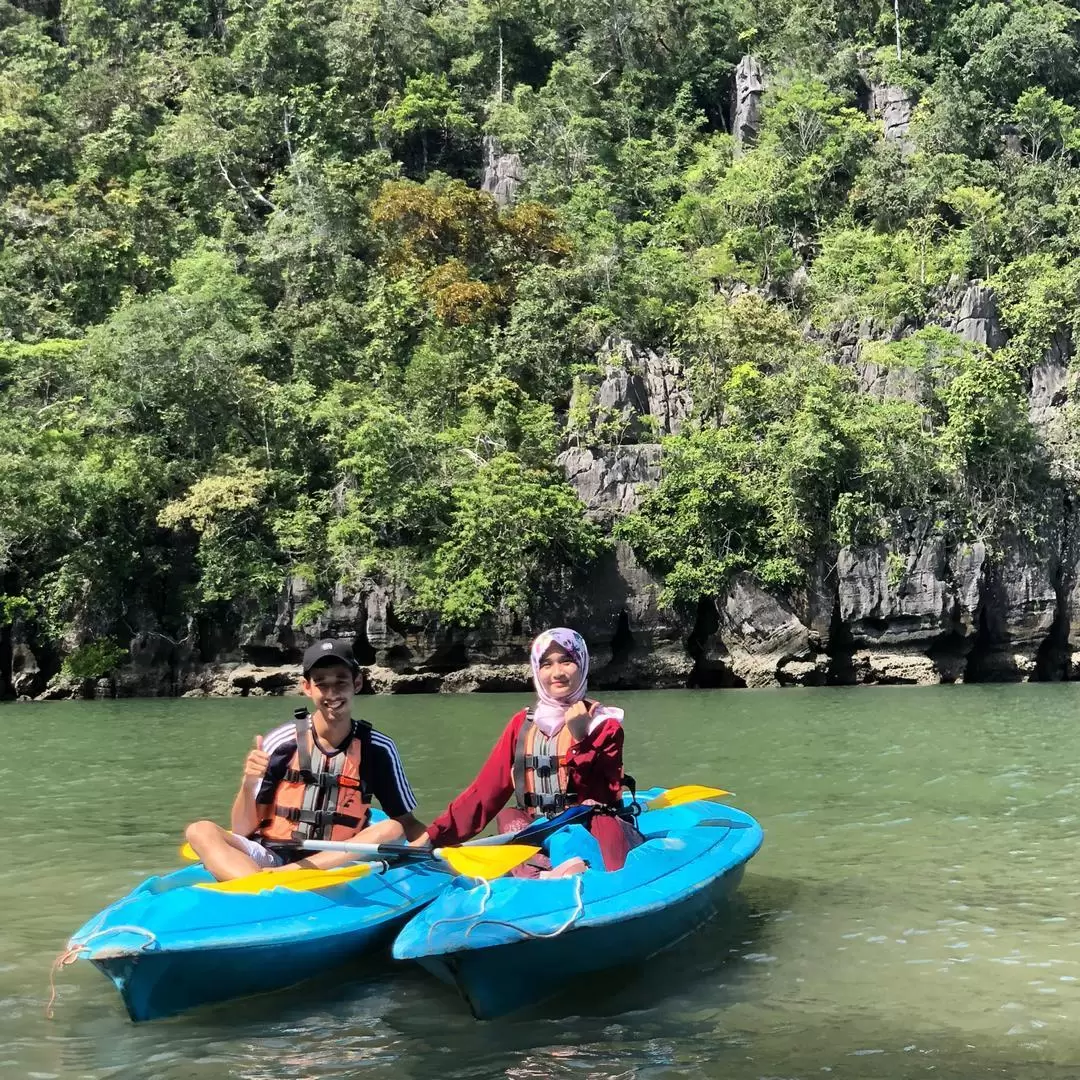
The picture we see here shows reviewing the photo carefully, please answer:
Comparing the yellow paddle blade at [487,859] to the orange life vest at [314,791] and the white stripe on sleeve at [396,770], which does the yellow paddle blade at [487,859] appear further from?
the orange life vest at [314,791]

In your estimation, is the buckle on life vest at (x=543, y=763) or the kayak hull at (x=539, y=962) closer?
the kayak hull at (x=539, y=962)

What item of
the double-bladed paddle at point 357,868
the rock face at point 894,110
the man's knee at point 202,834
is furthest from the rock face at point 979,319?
the man's knee at point 202,834

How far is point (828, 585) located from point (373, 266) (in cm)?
1608

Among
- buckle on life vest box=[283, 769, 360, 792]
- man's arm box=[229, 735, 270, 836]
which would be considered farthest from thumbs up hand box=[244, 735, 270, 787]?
buckle on life vest box=[283, 769, 360, 792]

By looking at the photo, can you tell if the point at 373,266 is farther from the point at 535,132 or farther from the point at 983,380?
the point at 983,380

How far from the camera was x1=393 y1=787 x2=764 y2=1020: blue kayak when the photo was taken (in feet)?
13.5

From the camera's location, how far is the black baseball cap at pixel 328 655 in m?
4.85

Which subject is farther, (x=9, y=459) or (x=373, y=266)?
(x=373, y=266)

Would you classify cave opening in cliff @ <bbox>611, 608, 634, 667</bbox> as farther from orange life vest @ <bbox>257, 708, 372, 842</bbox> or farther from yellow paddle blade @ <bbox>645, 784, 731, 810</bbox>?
orange life vest @ <bbox>257, 708, 372, 842</bbox>

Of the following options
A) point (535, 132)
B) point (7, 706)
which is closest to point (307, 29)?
point (535, 132)

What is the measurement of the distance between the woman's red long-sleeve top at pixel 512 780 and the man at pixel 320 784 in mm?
213

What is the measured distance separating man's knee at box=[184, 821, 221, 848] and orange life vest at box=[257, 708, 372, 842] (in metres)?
0.28

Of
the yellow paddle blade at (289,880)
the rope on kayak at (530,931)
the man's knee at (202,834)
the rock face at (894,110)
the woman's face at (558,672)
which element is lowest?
the rope on kayak at (530,931)

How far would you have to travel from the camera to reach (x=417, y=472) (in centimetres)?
2566
